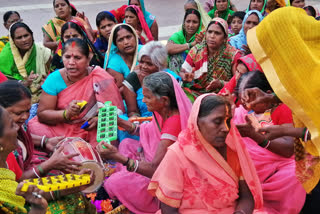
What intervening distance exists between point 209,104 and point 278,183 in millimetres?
996

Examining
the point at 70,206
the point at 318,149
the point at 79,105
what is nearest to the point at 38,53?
the point at 79,105

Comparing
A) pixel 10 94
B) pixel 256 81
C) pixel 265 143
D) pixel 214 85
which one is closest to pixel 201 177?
pixel 265 143

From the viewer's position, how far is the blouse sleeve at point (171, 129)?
2908 mm

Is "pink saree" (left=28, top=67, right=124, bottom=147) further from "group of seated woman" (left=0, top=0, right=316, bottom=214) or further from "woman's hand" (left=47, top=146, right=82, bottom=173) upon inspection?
"woman's hand" (left=47, top=146, right=82, bottom=173)

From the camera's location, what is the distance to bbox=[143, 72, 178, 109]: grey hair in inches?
116

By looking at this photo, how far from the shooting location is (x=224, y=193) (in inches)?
97.3

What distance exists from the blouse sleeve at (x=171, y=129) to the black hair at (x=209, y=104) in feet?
1.64

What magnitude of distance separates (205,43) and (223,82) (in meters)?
0.68

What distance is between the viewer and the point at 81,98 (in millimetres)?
3822

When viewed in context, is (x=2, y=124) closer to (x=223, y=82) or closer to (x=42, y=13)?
(x=223, y=82)

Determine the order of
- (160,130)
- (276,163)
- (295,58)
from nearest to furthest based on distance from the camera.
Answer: (295,58)
(276,163)
(160,130)

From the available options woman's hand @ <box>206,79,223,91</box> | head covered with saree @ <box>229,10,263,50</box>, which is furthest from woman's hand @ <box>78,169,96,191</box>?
head covered with saree @ <box>229,10,263,50</box>

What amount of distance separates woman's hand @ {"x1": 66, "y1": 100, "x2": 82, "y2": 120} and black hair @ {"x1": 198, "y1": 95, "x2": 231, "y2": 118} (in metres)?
1.47

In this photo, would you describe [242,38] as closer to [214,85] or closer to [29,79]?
[214,85]
